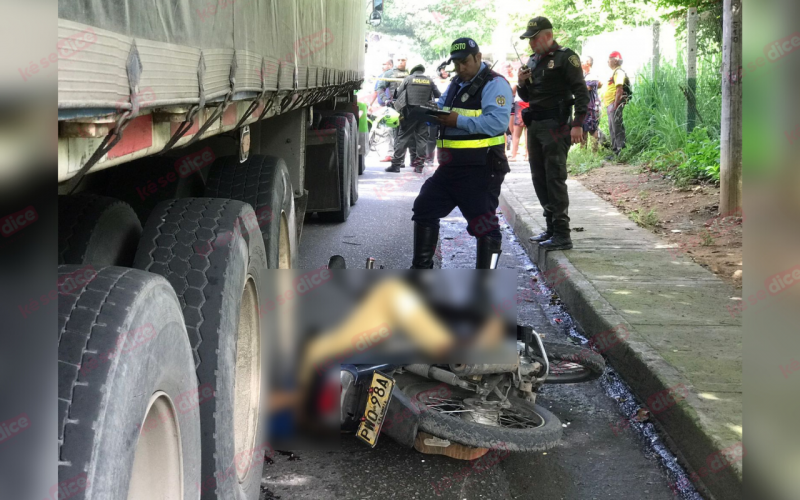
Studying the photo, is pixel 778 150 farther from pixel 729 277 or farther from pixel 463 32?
pixel 463 32

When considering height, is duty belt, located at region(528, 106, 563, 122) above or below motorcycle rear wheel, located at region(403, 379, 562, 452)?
above

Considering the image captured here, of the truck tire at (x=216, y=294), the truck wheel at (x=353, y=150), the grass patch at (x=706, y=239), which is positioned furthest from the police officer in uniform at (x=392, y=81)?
the truck tire at (x=216, y=294)

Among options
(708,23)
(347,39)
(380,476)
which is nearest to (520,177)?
(708,23)

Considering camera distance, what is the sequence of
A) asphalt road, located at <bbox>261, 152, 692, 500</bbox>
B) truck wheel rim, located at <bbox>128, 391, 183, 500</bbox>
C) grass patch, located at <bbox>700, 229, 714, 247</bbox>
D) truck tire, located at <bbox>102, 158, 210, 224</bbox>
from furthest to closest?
grass patch, located at <bbox>700, 229, 714, 247</bbox> < asphalt road, located at <bbox>261, 152, 692, 500</bbox> < truck tire, located at <bbox>102, 158, 210, 224</bbox> < truck wheel rim, located at <bbox>128, 391, 183, 500</bbox>

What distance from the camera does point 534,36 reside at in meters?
7.69

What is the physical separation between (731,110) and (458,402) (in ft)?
20.5

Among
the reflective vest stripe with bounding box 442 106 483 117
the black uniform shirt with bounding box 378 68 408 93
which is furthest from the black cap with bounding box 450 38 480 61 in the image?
the black uniform shirt with bounding box 378 68 408 93

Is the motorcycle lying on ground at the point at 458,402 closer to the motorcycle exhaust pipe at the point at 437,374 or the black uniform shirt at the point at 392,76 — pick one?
the motorcycle exhaust pipe at the point at 437,374

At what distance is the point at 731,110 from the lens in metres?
9.12

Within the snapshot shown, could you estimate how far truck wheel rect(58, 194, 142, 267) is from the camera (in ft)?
8.86

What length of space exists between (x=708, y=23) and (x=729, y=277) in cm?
1030

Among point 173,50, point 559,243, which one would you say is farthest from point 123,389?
point 559,243

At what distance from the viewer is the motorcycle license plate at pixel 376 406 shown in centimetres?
367

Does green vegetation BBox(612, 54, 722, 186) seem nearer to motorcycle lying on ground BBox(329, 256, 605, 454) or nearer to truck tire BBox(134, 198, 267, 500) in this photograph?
motorcycle lying on ground BBox(329, 256, 605, 454)
